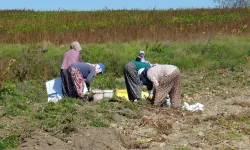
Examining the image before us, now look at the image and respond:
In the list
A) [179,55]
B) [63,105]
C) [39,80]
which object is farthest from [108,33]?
[63,105]

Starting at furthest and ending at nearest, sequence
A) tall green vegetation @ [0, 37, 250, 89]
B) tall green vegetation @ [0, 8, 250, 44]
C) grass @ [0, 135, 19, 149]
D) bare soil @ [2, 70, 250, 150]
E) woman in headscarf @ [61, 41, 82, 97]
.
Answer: tall green vegetation @ [0, 8, 250, 44] < tall green vegetation @ [0, 37, 250, 89] < woman in headscarf @ [61, 41, 82, 97] < bare soil @ [2, 70, 250, 150] < grass @ [0, 135, 19, 149]

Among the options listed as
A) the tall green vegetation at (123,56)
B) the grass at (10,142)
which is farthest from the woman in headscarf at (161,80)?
the grass at (10,142)

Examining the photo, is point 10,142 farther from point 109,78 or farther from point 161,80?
point 109,78

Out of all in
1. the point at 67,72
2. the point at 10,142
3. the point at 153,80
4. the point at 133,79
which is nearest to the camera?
the point at 10,142

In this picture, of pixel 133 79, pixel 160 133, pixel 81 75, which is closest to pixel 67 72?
pixel 81 75

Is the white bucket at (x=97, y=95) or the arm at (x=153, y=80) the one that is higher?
the arm at (x=153, y=80)

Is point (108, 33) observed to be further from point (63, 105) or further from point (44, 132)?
point (44, 132)

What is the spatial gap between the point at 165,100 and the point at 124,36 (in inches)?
394

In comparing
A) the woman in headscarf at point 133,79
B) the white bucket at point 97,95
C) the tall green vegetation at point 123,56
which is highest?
Result: the woman in headscarf at point 133,79

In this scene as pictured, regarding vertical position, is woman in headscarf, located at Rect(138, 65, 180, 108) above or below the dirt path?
above

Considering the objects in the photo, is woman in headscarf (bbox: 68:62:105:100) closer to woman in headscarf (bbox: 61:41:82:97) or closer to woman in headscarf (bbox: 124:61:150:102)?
woman in headscarf (bbox: 61:41:82:97)

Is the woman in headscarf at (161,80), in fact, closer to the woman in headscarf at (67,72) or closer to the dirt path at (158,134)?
A: the dirt path at (158,134)

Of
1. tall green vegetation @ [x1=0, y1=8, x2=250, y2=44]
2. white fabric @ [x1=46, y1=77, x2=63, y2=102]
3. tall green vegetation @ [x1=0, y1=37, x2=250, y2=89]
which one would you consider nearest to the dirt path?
white fabric @ [x1=46, y1=77, x2=63, y2=102]

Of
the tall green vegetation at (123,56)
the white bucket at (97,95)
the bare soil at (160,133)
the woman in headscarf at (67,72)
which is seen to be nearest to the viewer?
the bare soil at (160,133)
